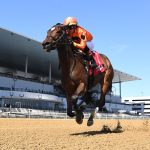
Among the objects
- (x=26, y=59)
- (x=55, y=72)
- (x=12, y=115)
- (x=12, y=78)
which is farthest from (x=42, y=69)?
(x=12, y=115)

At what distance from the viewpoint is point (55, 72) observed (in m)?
100

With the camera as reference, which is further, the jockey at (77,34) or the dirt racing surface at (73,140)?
the jockey at (77,34)

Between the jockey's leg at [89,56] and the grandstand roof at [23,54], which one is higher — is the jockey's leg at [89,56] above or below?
below

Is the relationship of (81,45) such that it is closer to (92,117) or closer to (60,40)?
(60,40)

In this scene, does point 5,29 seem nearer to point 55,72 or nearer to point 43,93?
point 43,93

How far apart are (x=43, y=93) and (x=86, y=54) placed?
224 ft

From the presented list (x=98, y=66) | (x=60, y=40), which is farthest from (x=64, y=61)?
(x=98, y=66)

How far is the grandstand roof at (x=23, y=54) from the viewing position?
68.6m

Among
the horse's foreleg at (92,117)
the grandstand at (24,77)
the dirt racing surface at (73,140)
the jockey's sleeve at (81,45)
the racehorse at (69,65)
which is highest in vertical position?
the grandstand at (24,77)

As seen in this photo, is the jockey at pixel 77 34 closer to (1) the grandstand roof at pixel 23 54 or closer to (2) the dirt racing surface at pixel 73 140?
(2) the dirt racing surface at pixel 73 140

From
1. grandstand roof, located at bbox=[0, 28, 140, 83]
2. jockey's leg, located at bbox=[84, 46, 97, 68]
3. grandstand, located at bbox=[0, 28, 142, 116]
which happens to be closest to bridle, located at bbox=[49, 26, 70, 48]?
jockey's leg, located at bbox=[84, 46, 97, 68]

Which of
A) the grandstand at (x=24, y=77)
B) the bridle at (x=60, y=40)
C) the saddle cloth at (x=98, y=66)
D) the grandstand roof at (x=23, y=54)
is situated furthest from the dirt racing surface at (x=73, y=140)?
the grandstand roof at (x=23, y=54)

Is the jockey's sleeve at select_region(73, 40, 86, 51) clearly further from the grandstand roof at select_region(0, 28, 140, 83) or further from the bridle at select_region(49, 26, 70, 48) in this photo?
the grandstand roof at select_region(0, 28, 140, 83)

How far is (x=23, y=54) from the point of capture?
78.1m
